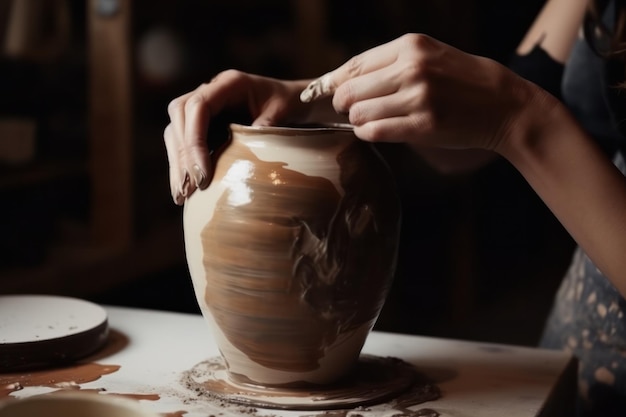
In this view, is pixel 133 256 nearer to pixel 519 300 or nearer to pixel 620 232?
pixel 620 232

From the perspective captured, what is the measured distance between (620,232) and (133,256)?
145 cm

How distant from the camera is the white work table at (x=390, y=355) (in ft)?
2.85

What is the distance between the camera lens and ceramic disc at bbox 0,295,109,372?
0.96 metres

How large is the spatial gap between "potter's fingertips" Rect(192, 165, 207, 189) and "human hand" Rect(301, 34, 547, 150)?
6.7 inches

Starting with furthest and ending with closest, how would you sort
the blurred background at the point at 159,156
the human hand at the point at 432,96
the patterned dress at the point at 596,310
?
1. the blurred background at the point at 159,156
2. the patterned dress at the point at 596,310
3. the human hand at the point at 432,96

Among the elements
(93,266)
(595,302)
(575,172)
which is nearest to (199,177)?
(575,172)

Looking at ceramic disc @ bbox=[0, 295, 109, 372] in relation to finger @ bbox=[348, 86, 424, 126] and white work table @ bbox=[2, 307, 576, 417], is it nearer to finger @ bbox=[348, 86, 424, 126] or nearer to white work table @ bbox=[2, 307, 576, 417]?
white work table @ bbox=[2, 307, 576, 417]

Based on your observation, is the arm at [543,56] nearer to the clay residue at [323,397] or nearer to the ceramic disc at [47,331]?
the clay residue at [323,397]

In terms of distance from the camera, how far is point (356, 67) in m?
0.87

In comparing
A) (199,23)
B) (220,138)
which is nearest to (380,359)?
(220,138)

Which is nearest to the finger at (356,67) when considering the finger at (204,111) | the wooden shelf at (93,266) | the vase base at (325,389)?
the finger at (204,111)

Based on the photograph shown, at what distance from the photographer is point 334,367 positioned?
92 centimetres

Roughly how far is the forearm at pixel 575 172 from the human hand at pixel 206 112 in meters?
0.31

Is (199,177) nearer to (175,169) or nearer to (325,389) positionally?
(175,169)
